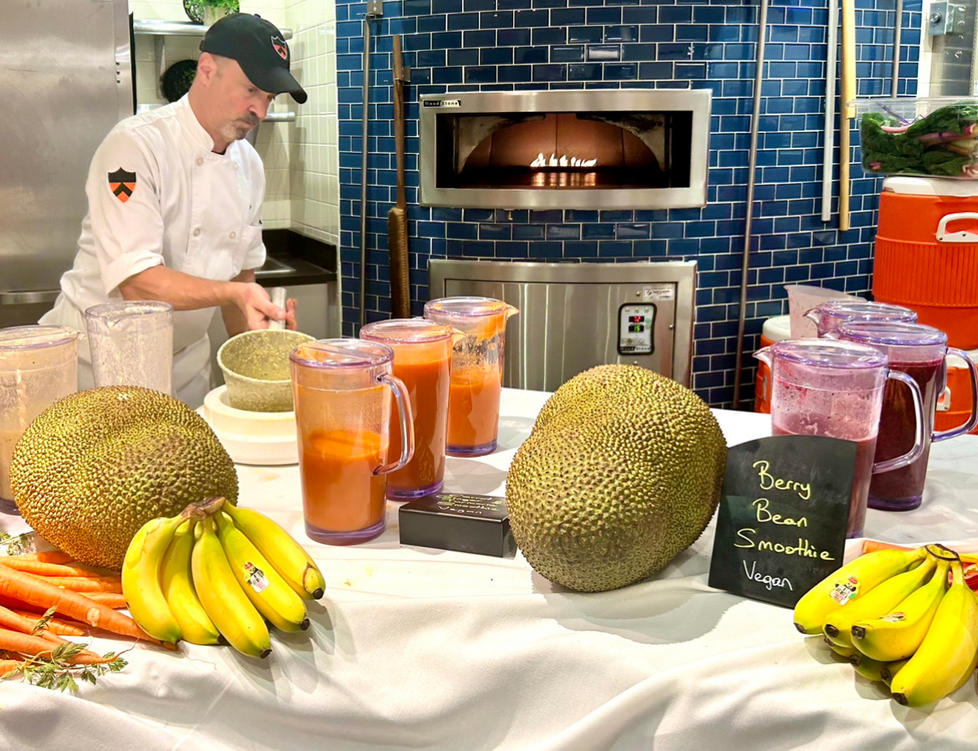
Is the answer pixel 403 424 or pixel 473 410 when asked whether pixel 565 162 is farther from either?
pixel 403 424

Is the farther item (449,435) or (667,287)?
(667,287)

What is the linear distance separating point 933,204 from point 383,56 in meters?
2.18

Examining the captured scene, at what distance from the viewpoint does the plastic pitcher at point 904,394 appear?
135cm

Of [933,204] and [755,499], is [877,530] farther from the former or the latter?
[933,204]

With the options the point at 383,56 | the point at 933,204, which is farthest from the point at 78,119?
the point at 933,204

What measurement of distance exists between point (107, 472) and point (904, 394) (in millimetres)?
1053

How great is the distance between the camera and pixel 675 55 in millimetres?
3656

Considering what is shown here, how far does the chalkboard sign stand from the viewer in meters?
1.14

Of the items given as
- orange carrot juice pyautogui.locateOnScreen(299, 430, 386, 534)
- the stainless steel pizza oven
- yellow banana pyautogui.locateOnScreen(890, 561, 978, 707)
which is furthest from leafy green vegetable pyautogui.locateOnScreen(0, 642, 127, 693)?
the stainless steel pizza oven

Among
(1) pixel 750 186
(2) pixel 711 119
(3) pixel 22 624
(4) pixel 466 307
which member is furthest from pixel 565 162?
(3) pixel 22 624

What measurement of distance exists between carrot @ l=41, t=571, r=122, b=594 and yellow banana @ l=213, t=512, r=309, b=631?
0.17 m

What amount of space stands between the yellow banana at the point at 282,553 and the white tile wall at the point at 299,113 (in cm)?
331

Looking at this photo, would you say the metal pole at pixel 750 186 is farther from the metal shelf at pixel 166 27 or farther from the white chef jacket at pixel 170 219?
the metal shelf at pixel 166 27

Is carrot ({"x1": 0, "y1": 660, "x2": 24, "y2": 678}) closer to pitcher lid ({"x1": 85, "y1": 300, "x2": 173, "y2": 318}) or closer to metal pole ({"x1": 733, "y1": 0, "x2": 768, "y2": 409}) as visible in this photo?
pitcher lid ({"x1": 85, "y1": 300, "x2": 173, "y2": 318})
